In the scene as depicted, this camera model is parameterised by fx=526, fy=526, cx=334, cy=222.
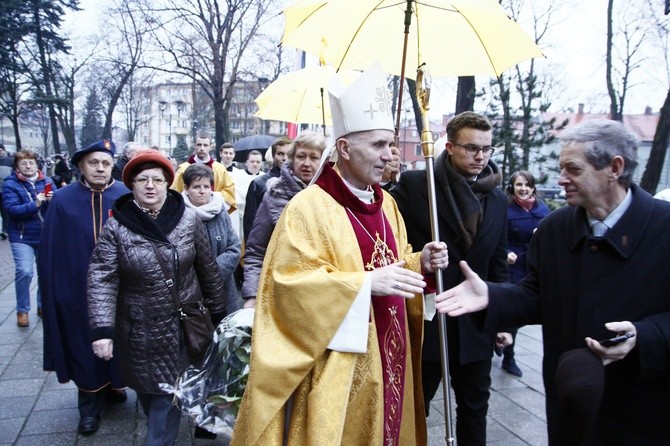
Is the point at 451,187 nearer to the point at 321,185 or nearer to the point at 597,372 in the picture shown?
the point at 321,185

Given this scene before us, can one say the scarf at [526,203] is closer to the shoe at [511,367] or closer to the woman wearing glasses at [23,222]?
the shoe at [511,367]

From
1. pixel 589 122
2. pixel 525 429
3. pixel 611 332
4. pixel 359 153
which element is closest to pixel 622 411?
pixel 611 332

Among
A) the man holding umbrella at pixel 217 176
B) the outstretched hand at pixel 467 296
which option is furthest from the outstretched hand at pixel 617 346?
the man holding umbrella at pixel 217 176

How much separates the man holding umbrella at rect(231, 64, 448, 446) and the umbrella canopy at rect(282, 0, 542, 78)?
0.90m

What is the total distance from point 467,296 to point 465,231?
0.73 m

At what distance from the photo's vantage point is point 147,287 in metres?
2.88

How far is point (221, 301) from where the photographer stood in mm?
3250

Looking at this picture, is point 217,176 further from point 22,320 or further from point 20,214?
point 22,320

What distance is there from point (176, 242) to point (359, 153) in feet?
4.13

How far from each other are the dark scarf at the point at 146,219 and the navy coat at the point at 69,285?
89cm

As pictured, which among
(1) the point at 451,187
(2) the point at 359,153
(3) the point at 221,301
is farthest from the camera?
(3) the point at 221,301

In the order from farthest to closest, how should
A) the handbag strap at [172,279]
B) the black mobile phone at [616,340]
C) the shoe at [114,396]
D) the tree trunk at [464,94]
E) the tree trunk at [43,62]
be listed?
the tree trunk at [43,62], the tree trunk at [464,94], the shoe at [114,396], the handbag strap at [172,279], the black mobile phone at [616,340]

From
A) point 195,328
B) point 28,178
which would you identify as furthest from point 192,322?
point 28,178

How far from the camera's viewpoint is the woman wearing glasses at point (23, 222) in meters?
6.05
